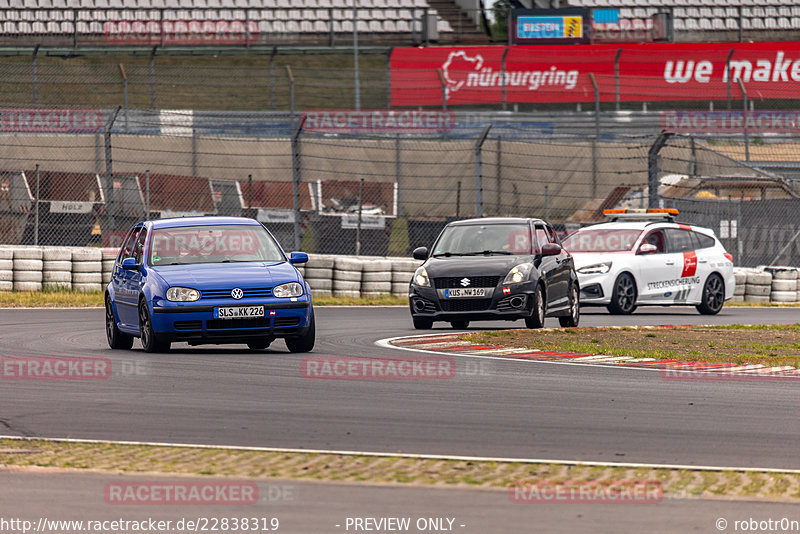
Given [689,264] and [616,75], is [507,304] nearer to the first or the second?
[689,264]

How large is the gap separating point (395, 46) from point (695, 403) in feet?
127

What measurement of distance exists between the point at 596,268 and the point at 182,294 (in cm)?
857

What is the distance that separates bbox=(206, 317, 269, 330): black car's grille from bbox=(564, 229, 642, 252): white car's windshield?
878 centimetres

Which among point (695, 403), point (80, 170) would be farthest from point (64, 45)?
point (695, 403)

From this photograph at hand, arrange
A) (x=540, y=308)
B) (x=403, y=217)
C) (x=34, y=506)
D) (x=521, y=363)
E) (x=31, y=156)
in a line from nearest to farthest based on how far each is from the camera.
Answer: (x=34, y=506) < (x=521, y=363) < (x=540, y=308) < (x=403, y=217) < (x=31, y=156)

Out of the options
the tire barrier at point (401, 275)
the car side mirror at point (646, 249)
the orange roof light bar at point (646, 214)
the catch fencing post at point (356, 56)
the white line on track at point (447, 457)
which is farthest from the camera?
the catch fencing post at point (356, 56)

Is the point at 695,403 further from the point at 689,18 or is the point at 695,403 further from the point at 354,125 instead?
the point at 689,18

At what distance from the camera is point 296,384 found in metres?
10.1

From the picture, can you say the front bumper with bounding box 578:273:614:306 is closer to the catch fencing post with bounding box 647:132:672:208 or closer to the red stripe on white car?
the red stripe on white car

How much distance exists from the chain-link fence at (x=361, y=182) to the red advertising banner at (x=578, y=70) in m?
5.88

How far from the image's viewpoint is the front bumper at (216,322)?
12156 mm

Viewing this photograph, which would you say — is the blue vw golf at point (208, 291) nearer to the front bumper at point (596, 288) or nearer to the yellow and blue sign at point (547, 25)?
the front bumper at point (596, 288)

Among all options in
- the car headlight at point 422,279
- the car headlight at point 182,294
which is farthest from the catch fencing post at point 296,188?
the car headlight at point 182,294

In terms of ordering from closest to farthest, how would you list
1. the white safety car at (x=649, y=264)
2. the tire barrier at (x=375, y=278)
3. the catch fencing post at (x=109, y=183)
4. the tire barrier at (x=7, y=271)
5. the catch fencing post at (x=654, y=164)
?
the white safety car at (x=649, y=264) → the tire barrier at (x=7, y=271) → the catch fencing post at (x=109, y=183) → the tire barrier at (x=375, y=278) → the catch fencing post at (x=654, y=164)
